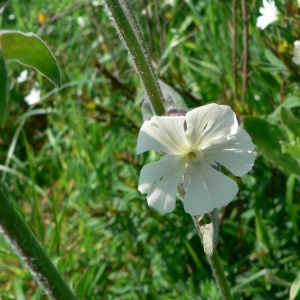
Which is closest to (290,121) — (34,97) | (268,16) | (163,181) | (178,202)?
(268,16)

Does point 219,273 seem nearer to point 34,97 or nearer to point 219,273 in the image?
point 219,273

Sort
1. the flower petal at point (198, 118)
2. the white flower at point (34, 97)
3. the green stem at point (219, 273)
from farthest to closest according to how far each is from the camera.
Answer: the white flower at point (34, 97) → the green stem at point (219, 273) → the flower petal at point (198, 118)

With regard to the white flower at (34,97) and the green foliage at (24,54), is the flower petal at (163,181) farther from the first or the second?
the white flower at (34,97)

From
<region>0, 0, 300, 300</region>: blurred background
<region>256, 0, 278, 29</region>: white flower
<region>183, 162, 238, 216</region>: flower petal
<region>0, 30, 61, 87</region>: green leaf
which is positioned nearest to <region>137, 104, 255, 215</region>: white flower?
<region>183, 162, 238, 216</region>: flower petal

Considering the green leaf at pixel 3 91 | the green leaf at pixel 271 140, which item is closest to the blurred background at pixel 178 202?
the green leaf at pixel 271 140

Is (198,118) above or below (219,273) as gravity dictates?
above

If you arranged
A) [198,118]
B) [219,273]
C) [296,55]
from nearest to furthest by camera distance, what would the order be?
[198,118], [219,273], [296,55]

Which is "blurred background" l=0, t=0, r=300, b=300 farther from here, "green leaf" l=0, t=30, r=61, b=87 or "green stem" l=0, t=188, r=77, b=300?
"green leaf" l=0, t=30, r=61, b=87

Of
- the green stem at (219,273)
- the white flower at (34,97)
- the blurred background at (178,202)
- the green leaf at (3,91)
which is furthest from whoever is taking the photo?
the white flower at (34,97)
